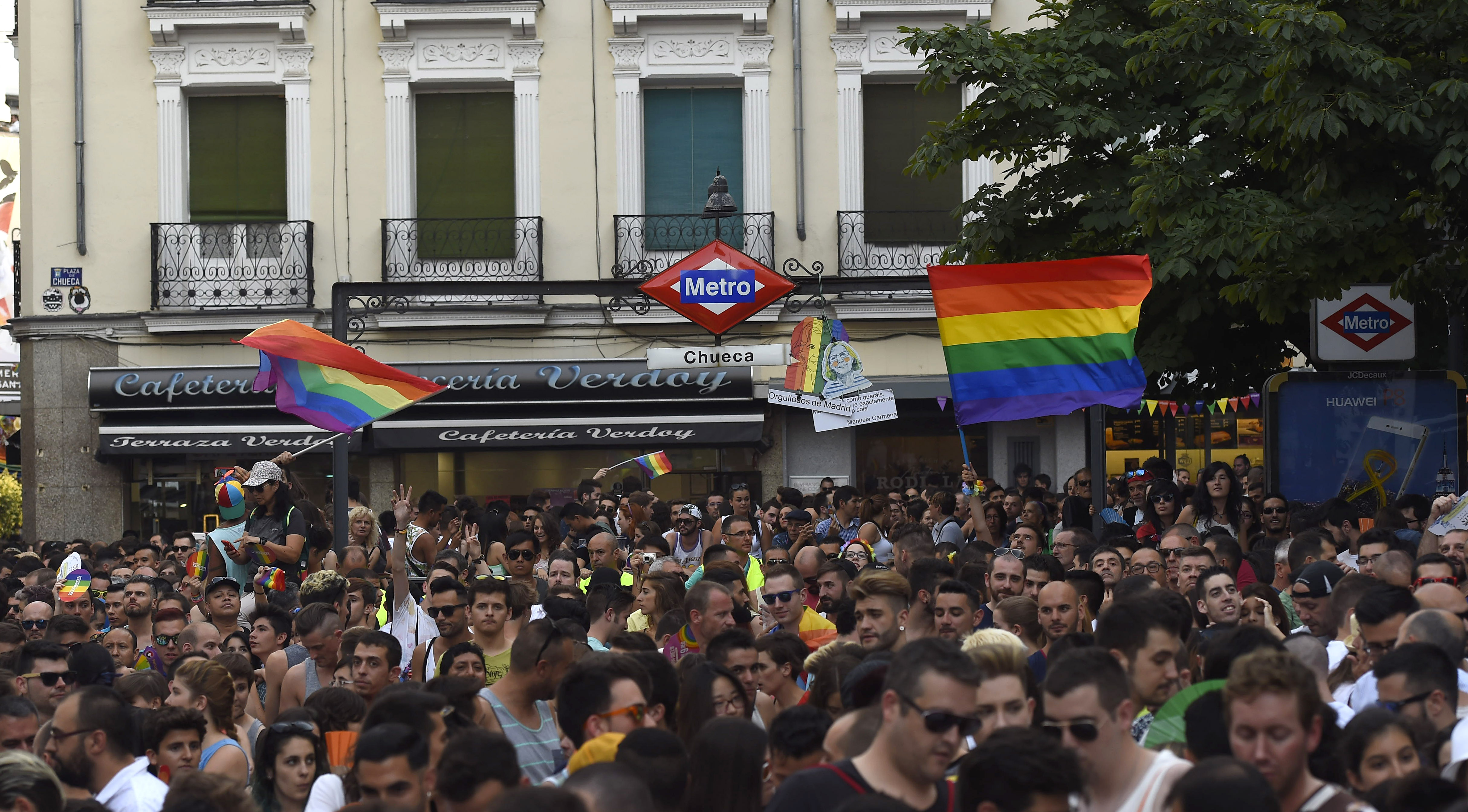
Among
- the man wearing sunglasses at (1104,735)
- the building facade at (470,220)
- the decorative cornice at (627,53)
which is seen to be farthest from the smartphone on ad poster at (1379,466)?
the decorative cornice at (627,53)

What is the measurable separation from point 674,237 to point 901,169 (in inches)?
119

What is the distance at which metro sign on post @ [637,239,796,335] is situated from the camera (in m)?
14.2

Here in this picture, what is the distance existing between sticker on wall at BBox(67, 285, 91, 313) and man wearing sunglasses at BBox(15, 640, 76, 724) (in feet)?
45.0

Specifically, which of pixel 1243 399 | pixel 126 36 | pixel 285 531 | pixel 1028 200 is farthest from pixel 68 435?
pixel 1243 399

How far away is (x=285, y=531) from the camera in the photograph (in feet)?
39.1

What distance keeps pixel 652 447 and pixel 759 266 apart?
5.87 m

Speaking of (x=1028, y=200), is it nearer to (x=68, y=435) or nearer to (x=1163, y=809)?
(x=1163, y=809)

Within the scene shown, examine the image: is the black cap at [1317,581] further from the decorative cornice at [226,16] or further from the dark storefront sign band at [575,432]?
the decorative cornice at [226,16]

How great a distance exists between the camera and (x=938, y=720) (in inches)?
167

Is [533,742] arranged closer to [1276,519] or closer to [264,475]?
[264,475]

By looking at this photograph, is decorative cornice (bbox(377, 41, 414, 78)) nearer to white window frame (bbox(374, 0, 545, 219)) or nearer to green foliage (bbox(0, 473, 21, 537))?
white window frame (bbox(374, 0, 545, 219))

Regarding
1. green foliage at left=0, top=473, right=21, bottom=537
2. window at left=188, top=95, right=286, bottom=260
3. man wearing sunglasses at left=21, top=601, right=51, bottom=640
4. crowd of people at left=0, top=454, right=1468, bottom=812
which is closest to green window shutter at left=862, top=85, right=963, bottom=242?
window at left=188, top=95, right=286, bottom=260

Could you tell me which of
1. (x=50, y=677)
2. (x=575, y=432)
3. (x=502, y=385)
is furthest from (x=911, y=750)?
(x=502, y=385)

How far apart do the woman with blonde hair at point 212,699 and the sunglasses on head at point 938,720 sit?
10.5 ft
